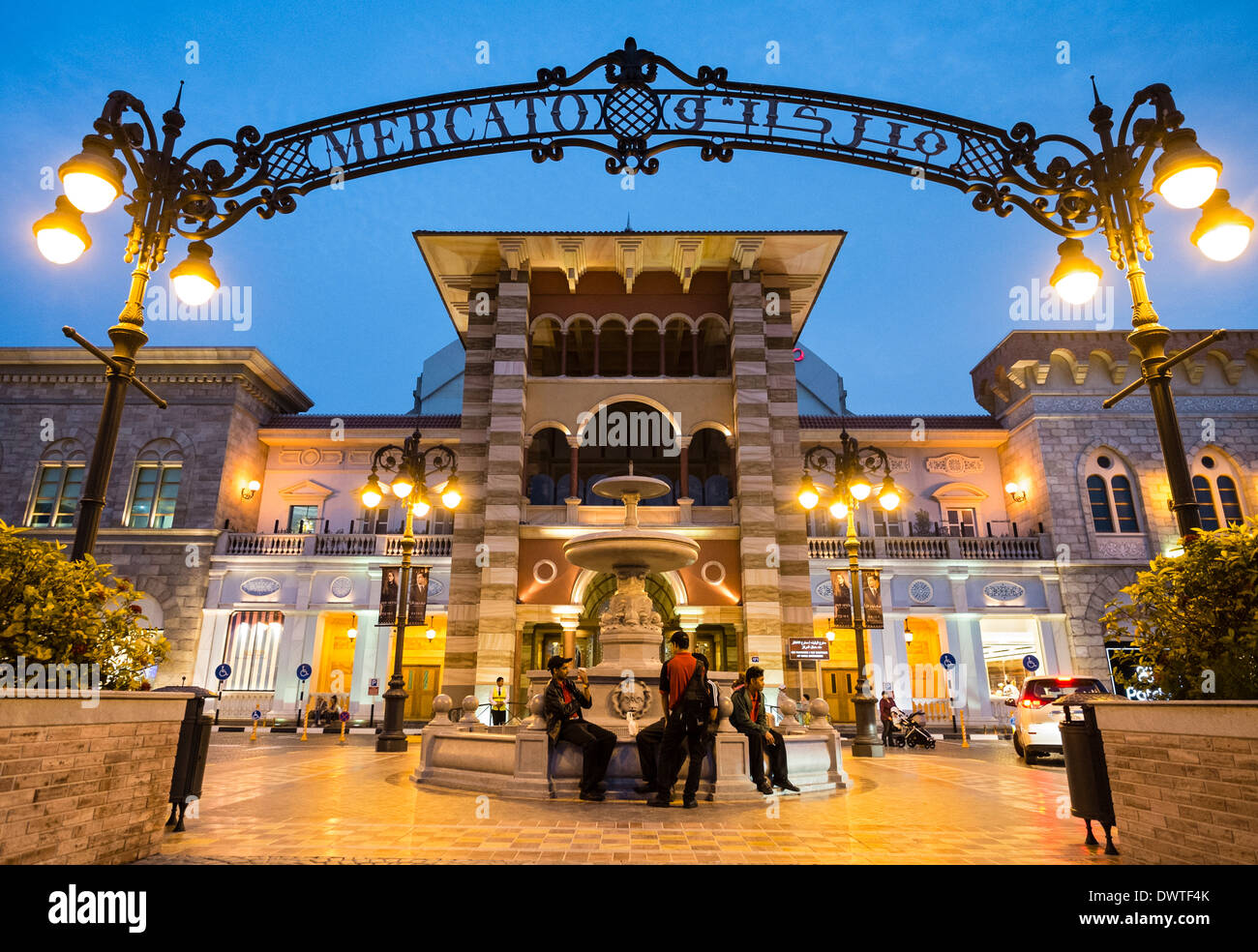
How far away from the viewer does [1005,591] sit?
26.1 meters

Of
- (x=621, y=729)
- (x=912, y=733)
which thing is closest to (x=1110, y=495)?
(x=912, y=733)

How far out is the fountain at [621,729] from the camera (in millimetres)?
8297

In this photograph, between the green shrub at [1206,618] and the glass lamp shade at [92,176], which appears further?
the glass lamp shade at [92,176]

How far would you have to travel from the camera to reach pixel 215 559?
27.0 metres

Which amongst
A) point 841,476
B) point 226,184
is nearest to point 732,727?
point 226,184

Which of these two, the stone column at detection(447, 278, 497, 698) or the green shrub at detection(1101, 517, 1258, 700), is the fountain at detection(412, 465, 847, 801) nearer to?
the green shrub at detection(1101, 517, 1258, 700)

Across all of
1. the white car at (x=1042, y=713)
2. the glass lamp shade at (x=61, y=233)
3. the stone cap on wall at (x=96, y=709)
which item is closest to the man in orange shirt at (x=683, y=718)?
the stone cap on wall at (x=96, y=709)

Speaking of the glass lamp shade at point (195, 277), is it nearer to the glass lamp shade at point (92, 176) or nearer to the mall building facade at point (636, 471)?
the glass lamp shade at point (92, 176)

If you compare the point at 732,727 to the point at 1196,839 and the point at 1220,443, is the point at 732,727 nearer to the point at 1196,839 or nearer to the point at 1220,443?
the point at 1196,839

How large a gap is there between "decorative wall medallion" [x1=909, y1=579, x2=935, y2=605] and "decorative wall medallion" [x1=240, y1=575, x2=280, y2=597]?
2465 cm

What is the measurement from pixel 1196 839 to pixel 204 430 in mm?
31901

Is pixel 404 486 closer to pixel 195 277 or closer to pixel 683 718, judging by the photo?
pixel 195 277

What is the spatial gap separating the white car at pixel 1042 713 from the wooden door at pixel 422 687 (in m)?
20.7

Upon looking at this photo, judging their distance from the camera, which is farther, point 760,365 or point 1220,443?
point 1220,443
